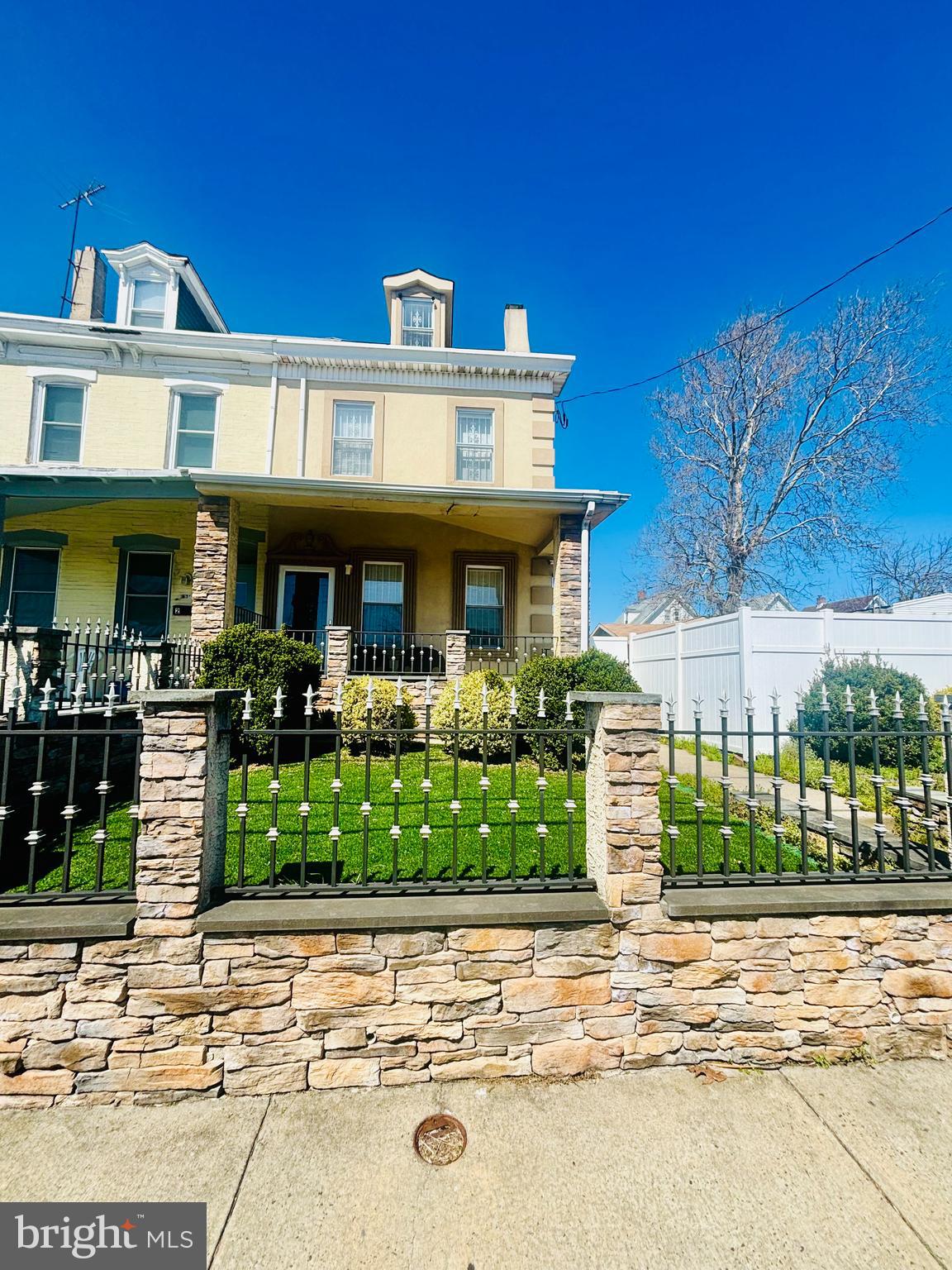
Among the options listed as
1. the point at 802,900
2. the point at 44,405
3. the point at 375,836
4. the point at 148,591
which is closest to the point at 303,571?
the point at 148,591

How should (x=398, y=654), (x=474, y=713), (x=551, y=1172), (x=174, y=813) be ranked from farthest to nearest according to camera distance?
(x=398, y=654), (x=474, y=713), (x=174, y=813), (x=551, y=1172)

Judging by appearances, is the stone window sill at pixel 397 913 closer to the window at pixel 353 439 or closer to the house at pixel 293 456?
the house at pixel 293 456

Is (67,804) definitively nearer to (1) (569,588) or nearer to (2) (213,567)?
(2) (213,567)

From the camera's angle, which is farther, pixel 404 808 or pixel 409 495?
pixel 409 495

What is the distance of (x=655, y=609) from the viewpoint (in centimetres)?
3119

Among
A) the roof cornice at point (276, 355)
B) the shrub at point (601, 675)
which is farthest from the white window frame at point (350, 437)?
the shrub at point (601, 675)

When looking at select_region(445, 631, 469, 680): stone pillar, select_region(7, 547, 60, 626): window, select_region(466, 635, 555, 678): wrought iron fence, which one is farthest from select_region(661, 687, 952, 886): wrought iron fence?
select_region(7, 547, 60, 626): window

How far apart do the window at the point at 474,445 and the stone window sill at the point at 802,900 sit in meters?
9.94

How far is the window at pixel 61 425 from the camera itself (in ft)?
35.8

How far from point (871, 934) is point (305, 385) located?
39.9 ft

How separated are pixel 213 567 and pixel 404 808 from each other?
590cm

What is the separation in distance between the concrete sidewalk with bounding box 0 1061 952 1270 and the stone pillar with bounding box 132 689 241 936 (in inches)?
34.7

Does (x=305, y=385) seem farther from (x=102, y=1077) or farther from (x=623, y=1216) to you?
(x=623, y=1216)

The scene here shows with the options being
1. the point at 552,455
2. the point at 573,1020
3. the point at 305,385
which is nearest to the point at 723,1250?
the point at 573,1020
